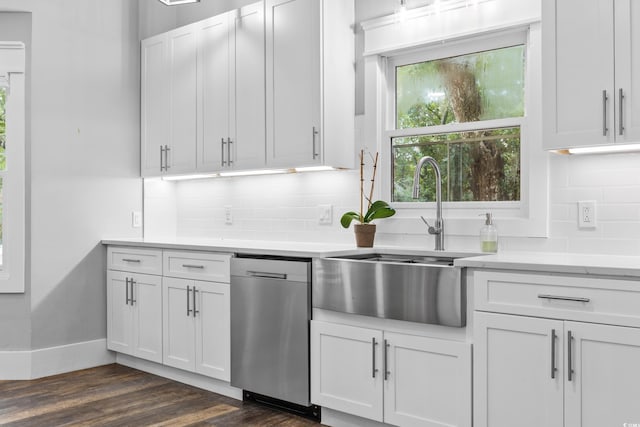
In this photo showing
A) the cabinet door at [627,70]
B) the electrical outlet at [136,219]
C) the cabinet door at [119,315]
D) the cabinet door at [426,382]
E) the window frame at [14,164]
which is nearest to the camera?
the cabinet door at [627,70]

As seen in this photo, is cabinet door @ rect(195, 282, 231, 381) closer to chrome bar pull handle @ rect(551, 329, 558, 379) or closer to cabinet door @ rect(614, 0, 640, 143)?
chrome bar pull handle @ rect(551, 329, 558, 379)

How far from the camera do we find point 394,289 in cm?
261

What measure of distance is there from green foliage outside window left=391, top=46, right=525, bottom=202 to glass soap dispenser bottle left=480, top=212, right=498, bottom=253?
0.80 feet

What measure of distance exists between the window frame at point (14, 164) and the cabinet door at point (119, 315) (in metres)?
0.58

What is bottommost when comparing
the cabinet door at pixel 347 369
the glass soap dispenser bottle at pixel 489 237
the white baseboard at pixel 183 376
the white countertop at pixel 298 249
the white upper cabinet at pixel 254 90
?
the white baseboard at pixel 183 376

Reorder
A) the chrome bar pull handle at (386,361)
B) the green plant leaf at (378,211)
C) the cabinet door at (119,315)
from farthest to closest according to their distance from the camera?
the cabinet door at (119,315) → the green plant leaf at (378,211) → the chrome bar pull handle at (386,361)

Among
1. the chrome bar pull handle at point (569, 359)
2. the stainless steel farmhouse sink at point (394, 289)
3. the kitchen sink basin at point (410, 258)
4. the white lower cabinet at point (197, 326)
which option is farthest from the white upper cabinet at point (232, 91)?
the chrome bar pull handle at point (569, 359)

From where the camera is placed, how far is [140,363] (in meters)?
4.06

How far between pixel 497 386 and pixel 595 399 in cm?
36

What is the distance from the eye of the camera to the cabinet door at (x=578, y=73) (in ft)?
7.83

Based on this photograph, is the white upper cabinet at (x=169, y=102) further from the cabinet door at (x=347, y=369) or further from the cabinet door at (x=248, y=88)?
the cabinet door at (x=347, y=369)

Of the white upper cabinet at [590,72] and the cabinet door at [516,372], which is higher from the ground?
the white upper cabinet at [590,72]

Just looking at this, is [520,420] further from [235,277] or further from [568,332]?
[235,277]

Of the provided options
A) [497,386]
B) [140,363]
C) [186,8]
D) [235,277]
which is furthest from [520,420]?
[186,8]
